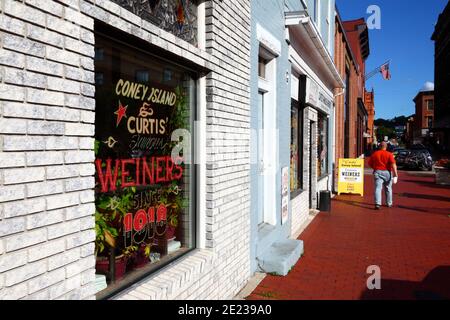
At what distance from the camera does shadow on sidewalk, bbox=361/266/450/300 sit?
483 centimetres

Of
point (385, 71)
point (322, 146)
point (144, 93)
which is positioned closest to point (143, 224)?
point (144, 93)

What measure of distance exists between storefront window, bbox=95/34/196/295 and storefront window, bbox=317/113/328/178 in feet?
29.8

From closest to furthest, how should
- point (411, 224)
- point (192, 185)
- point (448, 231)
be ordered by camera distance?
point (192, 185) < point (448, 231) < point (411, 224)

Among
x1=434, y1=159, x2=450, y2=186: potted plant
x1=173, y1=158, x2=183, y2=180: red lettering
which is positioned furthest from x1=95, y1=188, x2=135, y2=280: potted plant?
x1=434, y1=159, x2=450, y2=186: potted plant

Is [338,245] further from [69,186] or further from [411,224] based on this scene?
[69,186]

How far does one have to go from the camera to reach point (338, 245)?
7250 mm

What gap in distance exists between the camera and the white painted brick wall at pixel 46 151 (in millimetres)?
1988

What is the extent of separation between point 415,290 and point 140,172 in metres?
3.75

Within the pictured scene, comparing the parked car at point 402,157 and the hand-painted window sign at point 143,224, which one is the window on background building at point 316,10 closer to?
the hand-painted window sign at point 143,224

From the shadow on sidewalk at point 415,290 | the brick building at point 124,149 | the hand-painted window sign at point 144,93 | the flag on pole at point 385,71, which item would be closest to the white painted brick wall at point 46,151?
the brick building at point 124,149

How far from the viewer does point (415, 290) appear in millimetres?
5055
